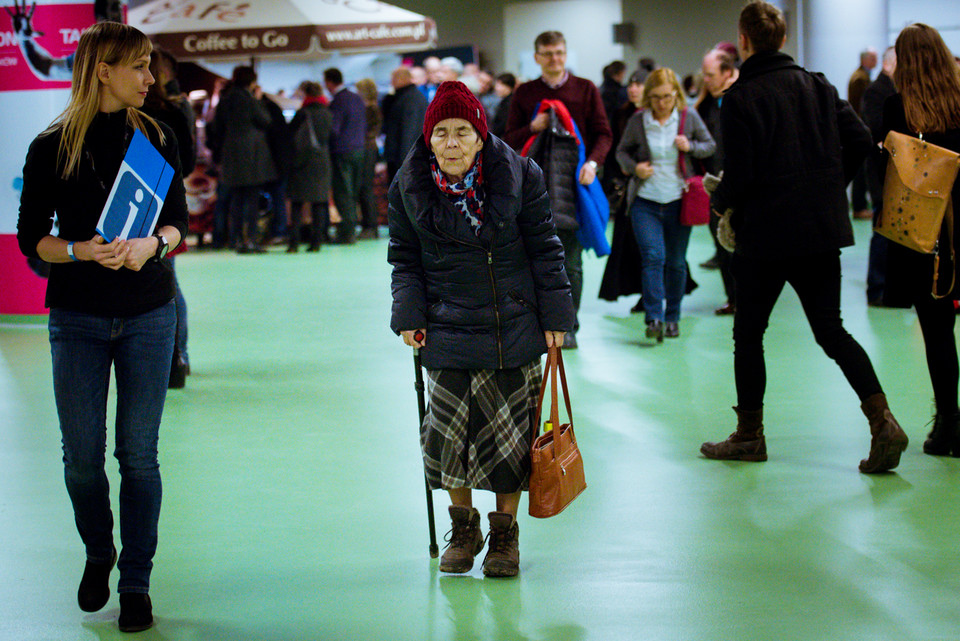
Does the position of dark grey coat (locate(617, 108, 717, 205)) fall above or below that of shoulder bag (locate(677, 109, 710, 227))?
above

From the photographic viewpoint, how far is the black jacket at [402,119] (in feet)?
40.5

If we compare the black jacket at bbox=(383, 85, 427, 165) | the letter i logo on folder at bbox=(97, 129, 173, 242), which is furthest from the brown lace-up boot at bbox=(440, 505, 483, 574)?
the black jacket at bbox=(383, 85, 427, 165)

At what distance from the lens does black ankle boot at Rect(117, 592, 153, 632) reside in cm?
303

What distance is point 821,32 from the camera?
15641 mm

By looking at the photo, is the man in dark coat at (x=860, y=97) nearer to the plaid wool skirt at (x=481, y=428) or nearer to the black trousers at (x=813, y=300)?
the black trousers at (x=813, y=300)

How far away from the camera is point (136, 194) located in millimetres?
2986

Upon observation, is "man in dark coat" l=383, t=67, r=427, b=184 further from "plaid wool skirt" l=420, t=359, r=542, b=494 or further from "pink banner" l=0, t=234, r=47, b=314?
"plaid wool skirt" l=420, t=359, r=542, b=494

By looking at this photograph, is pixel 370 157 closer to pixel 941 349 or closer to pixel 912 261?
pixel 912 261

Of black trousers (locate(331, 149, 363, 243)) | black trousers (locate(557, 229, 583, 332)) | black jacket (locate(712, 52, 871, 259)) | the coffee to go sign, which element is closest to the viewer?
black jacket (locate(712, 52, 871, 259))

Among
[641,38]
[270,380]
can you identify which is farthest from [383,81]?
[270,380]

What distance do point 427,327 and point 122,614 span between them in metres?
1.15

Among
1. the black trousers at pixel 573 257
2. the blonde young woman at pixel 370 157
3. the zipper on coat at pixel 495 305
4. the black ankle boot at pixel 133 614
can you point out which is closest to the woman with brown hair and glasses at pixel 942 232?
the zipper on coat at pixel 495 305

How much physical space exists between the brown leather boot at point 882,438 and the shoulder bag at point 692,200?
271 centimetres

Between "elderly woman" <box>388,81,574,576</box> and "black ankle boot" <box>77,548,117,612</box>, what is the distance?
3.13 feet
